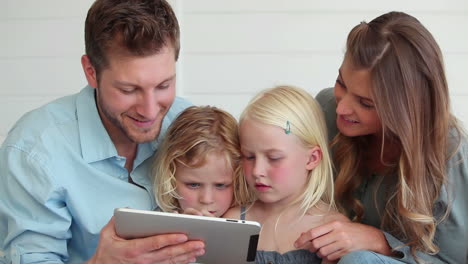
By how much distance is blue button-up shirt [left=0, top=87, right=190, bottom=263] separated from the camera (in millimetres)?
1623

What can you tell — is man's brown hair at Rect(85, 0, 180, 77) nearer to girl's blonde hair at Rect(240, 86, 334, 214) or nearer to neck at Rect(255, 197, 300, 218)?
girl's blonde hair at Rect(240, 86, 334, 214)

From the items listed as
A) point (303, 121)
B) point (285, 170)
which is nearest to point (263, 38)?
point (303, 121)

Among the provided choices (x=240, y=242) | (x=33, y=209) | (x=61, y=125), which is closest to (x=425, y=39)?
(x=240, y=242)

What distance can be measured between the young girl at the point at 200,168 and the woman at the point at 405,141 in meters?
0.31

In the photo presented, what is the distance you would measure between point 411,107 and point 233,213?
2.09 feet

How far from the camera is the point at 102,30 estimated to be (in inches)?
65.6

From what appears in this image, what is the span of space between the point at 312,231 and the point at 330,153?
0.38 m

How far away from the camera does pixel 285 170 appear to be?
1664 mm

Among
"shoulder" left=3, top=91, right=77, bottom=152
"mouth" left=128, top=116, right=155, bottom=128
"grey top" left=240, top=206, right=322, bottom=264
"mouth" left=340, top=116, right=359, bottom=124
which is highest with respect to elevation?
"mouth" left=340, top=116, right=359, bottom=124

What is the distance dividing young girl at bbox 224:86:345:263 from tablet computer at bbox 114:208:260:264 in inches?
6.9

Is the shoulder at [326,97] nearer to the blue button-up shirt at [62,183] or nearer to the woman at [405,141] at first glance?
the woman at [405,141]

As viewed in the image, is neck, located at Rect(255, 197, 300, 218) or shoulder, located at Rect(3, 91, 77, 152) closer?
shoulder, located at Rect(3, 91, 77, 152)

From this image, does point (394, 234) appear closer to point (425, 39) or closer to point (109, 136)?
point (425, 39)

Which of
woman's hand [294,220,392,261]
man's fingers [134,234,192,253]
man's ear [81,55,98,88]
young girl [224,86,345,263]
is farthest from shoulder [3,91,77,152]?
woman's hand [294,220,392,261]
